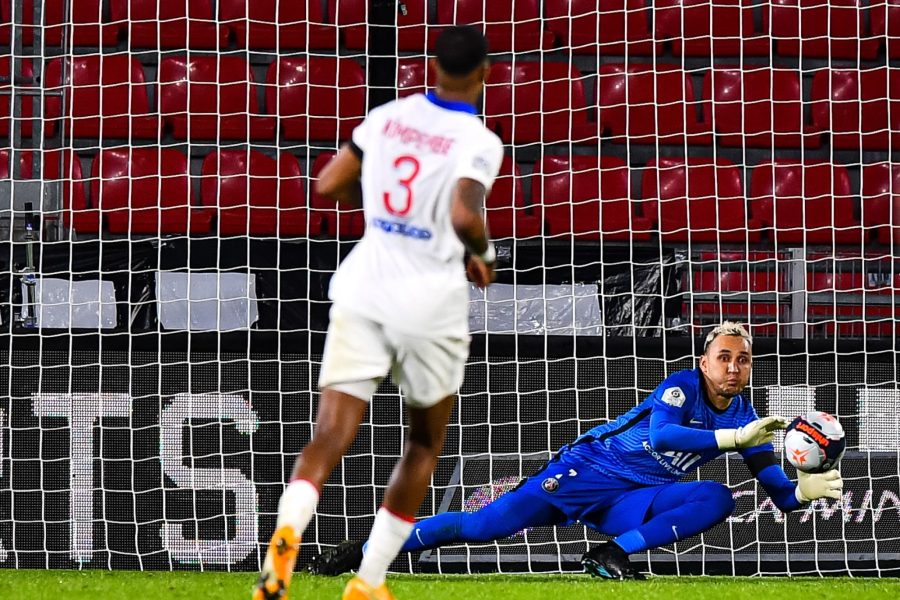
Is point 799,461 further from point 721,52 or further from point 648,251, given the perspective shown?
point 721,52

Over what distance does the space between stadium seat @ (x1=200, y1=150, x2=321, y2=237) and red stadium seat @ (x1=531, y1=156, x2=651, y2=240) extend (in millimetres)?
1541

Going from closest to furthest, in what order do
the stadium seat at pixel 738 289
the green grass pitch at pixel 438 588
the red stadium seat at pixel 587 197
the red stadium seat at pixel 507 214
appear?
the green grass pitch at pixel 438 588, the stadium seat at pixel 738 289, the red stadium seat at pixel 507 214, the red stadium seat at pixel 587 197

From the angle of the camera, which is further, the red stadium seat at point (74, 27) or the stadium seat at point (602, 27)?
the stadium seat at point (602, 27)

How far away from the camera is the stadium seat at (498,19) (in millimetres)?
8773

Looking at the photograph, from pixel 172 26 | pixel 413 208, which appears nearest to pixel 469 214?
pixel 413 208

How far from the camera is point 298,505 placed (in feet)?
9.48

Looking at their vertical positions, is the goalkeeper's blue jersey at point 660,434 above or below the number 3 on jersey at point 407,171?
below

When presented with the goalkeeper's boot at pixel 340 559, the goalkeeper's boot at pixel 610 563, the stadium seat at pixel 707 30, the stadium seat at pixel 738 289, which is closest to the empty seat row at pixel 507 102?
the stadium seat at pixel 707 30

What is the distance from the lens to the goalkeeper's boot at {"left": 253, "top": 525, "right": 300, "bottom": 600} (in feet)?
9.01

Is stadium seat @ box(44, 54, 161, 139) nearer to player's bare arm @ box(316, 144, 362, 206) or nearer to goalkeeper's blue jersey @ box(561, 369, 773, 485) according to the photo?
goalkeeper's blue jersey @ box(561, 369, 773, 485)

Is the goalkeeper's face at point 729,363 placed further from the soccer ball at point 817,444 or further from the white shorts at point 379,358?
the white shorts at point 379,358

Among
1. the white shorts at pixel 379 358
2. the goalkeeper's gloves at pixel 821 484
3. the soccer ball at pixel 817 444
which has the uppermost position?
the white shorts at pixel 379 358

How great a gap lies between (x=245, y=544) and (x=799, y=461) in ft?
8.30

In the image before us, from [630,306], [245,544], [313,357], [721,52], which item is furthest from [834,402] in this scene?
[721,52]
